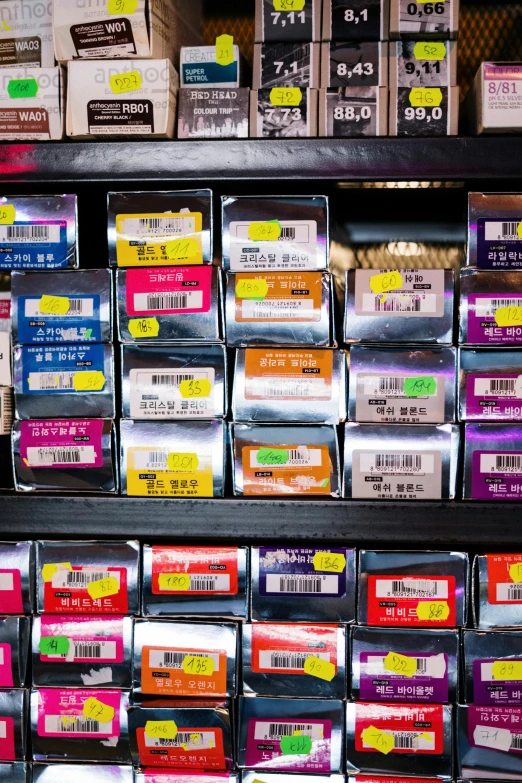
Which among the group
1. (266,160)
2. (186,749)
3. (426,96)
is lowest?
(186,749)

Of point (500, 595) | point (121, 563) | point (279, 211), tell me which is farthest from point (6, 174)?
point (500, 595)

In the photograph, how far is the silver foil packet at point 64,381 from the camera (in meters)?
1.13

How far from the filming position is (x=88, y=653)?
1138mm

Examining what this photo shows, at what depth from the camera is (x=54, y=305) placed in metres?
1.14

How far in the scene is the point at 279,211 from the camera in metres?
1.12

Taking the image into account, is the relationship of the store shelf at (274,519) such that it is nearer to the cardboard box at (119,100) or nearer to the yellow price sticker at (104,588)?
the yellow price sticker at (104,588)

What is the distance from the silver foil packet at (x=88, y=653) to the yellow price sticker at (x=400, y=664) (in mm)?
423

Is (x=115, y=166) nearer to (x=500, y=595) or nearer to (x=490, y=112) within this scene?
(x=490, y=112)

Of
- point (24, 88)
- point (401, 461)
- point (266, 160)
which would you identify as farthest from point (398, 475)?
point (24, 88)

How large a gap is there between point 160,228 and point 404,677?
83 centimetres

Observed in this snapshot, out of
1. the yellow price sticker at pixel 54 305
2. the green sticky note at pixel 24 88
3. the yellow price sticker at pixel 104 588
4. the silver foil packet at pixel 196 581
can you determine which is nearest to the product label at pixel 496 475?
the silver foil packet at pixel 196 581

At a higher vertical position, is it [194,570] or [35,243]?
[35,243]

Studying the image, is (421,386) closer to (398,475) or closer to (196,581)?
(398,475)

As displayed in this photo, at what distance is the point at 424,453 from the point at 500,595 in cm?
25
